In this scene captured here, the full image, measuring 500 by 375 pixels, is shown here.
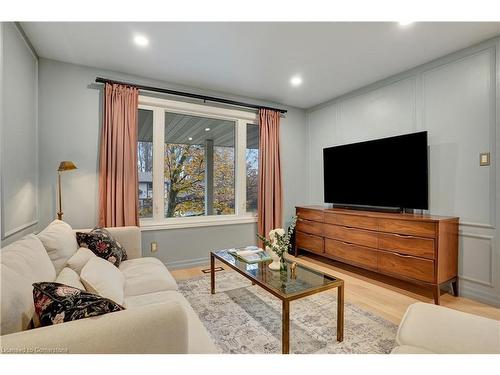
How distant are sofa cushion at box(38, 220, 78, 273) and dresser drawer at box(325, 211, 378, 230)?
9.60 feet

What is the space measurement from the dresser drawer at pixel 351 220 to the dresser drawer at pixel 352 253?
259 millimetres

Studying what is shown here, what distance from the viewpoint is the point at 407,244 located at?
273cm

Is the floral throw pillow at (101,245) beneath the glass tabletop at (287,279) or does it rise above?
above

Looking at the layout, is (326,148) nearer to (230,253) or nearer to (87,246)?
(230,253)

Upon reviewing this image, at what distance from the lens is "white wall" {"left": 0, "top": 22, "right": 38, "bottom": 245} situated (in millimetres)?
2014

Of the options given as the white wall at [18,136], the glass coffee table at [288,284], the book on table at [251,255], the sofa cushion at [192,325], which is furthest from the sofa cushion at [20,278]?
the book on table at [251,255]

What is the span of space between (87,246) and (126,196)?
3.53ft

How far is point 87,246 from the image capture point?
7.11 ft

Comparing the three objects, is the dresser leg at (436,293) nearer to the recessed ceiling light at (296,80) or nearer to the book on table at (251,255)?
the book on table at (251,255)

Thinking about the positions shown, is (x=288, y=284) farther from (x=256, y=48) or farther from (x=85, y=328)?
(x=256, y=48)

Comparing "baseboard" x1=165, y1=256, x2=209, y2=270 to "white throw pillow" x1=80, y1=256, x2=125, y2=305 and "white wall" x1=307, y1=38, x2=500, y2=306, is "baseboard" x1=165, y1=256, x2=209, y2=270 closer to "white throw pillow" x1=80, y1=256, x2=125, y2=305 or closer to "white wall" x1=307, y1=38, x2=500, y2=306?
"white throw pillow" x1=80, y1=256, x2=125, y2=305

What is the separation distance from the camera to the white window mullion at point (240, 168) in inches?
161

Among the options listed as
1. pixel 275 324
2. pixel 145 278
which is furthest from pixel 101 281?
pixel 275 324

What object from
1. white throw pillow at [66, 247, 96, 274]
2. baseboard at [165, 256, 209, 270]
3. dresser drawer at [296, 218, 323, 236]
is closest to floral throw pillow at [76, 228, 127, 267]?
white throw pillow at [66, 247, 96, 274]
